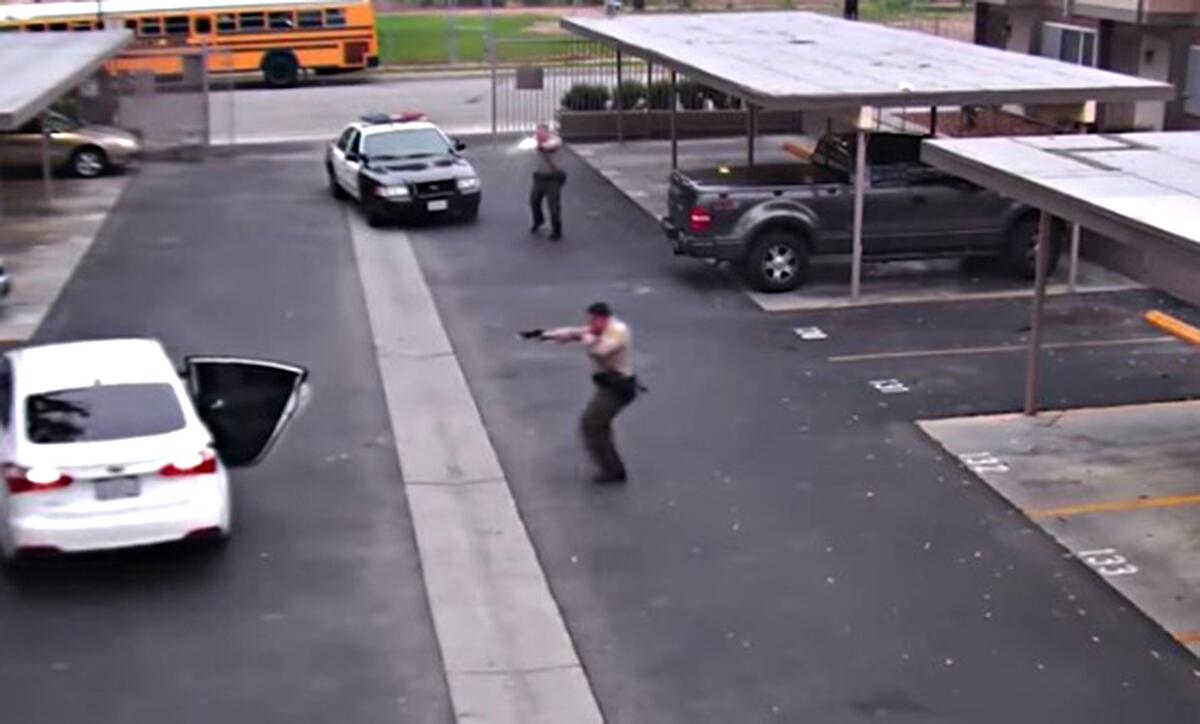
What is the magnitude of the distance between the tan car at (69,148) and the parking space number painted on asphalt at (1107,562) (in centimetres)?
2286

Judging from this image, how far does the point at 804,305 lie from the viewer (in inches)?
841

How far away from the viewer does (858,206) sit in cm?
2148

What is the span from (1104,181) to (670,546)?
5.02 m

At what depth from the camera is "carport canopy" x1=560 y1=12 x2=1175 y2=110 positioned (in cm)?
2094

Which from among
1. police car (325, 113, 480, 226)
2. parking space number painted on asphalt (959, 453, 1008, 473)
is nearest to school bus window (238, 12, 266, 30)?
police car (325, 113, 480, 226)

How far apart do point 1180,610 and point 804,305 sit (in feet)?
32.3

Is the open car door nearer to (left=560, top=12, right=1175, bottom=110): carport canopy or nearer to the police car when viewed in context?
(left=560, top=12, right=1175, bottom=110): carport canopy

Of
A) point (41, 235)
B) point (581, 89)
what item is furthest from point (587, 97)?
Answer: point (41, 235)

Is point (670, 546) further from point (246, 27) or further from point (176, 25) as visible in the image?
point (246, 27)

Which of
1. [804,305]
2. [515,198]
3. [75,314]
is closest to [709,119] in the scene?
[515,198]

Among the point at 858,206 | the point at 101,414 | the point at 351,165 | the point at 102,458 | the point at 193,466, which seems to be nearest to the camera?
the point at 102,458

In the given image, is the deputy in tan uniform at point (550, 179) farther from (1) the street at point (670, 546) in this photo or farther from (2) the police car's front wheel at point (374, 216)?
(1) the street at point (670, 546)

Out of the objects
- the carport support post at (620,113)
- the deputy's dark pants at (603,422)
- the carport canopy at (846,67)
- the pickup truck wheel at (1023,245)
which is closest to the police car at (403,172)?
the carport canopy at (846,67)

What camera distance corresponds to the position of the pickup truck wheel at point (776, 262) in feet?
71.7
